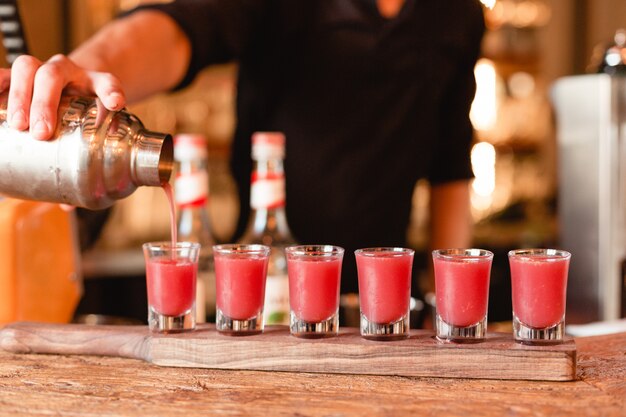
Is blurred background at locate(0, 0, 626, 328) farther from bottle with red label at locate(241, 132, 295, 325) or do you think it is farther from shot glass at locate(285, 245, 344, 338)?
shot glass at locate(285, 245, 344, 338)

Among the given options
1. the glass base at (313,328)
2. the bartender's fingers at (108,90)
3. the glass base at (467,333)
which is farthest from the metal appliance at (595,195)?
the bartender's fingers at (108,90)

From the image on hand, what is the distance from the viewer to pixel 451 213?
2.32 m

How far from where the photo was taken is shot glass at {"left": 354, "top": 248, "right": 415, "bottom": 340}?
3.59ft

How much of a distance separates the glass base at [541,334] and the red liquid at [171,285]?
1.58 feet

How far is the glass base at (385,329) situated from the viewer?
1.11m

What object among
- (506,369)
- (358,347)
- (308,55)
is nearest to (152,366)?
(358,347)

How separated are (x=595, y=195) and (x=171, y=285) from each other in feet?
3.51

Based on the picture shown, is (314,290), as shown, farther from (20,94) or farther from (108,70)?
(108,70)

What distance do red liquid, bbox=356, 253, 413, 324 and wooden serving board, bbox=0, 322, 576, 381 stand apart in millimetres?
42

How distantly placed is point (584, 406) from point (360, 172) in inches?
46.1

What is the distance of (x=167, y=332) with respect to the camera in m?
1.16

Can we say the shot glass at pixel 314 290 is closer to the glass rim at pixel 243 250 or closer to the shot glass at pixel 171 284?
the glass rim at pixel 243 250

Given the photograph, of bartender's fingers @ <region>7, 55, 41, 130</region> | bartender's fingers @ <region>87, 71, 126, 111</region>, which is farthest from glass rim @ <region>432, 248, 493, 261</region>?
bartender's fingers @ <region>7, 55, 41, 130</region>

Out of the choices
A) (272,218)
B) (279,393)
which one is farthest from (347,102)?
(279,393)
